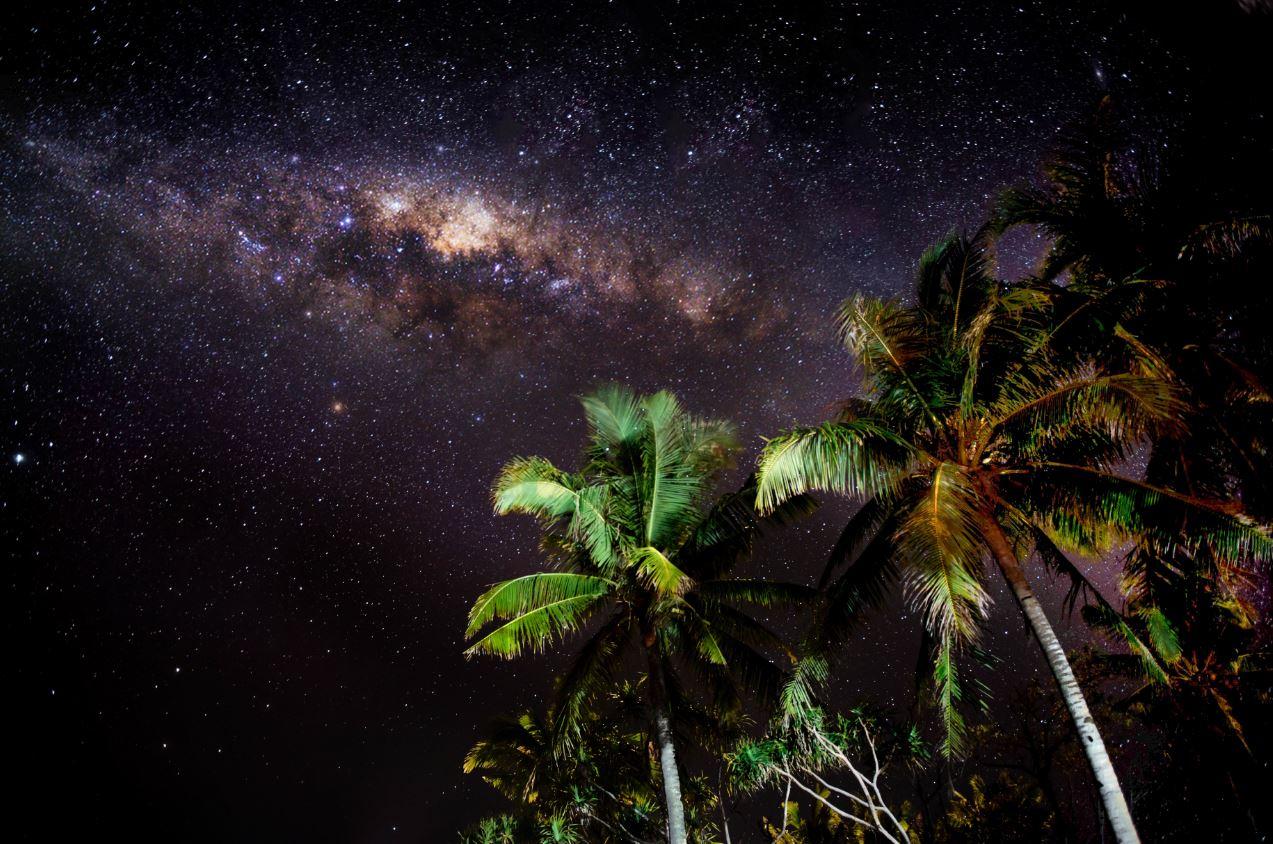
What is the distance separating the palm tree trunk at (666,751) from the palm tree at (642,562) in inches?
0.8

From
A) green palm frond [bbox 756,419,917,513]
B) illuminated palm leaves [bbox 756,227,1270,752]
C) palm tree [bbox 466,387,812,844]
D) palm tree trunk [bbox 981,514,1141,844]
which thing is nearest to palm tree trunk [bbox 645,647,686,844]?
palm tree [bbox 466,387,812,844]

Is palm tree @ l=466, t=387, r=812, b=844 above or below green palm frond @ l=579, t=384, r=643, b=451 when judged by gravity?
below

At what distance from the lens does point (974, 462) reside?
823cm

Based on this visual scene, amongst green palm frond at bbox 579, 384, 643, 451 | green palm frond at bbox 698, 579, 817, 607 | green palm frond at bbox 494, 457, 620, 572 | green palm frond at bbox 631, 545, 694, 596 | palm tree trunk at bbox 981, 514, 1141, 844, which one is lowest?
palm tree trunk at bbox 981, 514, 1141, 844

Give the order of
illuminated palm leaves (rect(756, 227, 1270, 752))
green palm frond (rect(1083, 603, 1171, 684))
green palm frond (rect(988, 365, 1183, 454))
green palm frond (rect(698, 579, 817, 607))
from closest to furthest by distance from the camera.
A: green palm frond (rect(988, 365, 1183, 454)) → illuminated palm leaves (rect(756, 227, 1270, 752)) → green palm frond (rect(1083, 603, 1171, 684)) → green palm frond (rect(698, 579, 817, 607))

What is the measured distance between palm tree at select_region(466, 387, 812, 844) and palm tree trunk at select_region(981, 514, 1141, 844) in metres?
4.18

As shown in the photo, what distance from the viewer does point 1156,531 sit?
24.9 ft

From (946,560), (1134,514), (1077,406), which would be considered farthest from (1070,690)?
(1077,406)

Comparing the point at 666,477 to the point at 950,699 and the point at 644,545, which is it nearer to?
the point at 644,545

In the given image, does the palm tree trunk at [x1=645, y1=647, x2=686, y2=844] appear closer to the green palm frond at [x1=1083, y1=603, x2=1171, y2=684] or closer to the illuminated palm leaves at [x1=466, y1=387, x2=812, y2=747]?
the illuminated palm leaves at [x1=466, y1=387, x2=812, y2=747]

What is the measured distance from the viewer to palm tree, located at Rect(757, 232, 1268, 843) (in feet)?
22.8

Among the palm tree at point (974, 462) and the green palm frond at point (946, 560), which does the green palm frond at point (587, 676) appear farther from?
the green palm frond at point (946, 560)

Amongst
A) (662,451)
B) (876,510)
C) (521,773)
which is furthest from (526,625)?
(521,773)

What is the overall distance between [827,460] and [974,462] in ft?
7.11
